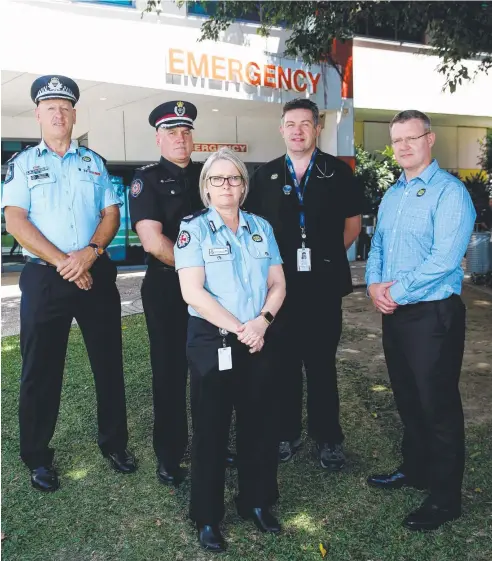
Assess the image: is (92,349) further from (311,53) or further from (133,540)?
(311,53)

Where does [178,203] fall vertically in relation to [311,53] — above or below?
below

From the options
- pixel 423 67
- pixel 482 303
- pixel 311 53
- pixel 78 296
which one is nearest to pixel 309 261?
pixel 78 296

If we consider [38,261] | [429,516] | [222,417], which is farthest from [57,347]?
[429,516]

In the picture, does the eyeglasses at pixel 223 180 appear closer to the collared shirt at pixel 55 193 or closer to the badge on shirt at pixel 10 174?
the collared shirt at pixel 55 193

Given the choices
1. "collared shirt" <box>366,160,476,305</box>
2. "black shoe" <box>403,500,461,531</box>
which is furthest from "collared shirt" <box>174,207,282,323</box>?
"black shoe" <box>403,500,461,531</box>

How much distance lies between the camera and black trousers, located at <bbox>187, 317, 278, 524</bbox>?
2898 millimetres

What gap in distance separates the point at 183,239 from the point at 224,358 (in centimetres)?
61

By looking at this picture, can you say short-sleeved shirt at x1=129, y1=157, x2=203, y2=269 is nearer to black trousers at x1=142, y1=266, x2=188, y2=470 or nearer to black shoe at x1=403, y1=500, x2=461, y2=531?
black trousers at x1=142, y1=266, x2=188, y2=470

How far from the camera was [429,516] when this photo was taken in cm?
307

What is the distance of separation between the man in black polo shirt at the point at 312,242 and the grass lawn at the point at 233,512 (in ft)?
1.30

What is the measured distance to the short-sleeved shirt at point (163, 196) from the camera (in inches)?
134

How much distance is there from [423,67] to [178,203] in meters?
14.0

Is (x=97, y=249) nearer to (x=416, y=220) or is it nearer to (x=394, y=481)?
(x=416, y=220)

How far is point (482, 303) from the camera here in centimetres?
938
